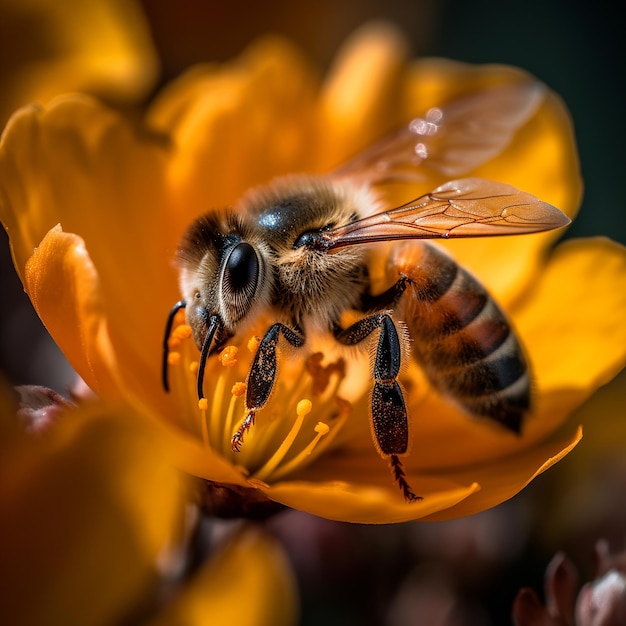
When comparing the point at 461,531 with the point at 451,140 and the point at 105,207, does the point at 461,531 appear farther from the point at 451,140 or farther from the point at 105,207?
the point at 105,207

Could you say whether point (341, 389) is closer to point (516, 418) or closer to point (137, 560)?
point (516, 418)

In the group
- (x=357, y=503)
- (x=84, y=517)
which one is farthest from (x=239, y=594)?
(x=84, y=517)

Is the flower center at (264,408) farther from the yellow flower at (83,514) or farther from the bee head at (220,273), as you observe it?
the yellow flower at (83,514)

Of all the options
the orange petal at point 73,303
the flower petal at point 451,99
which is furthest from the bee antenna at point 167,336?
the flower petal at point 451,99

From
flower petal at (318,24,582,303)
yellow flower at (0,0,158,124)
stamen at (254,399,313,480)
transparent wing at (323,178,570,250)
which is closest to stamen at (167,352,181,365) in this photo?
stamen at (254,399,313,480)

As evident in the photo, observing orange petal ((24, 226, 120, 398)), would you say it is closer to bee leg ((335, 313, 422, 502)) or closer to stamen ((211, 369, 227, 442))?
stamen ((211, 369, 227, 442))
